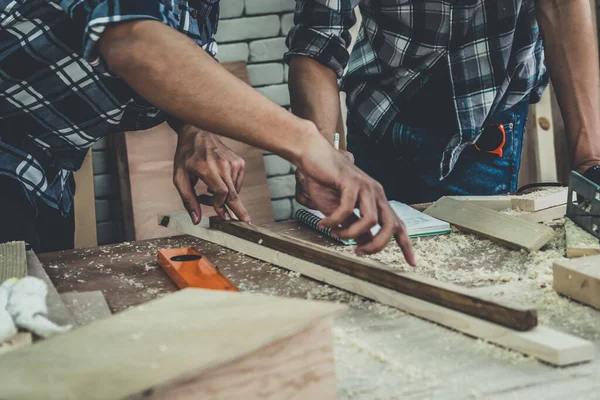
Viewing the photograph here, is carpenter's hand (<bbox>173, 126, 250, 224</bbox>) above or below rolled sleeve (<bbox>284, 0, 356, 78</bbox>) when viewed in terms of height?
below

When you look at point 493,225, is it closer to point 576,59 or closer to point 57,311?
point 576,59

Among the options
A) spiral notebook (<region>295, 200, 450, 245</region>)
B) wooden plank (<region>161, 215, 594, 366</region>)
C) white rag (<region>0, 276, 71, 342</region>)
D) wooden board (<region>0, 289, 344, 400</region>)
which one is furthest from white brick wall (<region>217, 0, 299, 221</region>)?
wooden board (<region>0, 289, 344, 400</region>)

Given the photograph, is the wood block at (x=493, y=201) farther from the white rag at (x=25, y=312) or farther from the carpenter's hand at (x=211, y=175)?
the white rag at (x=25, y=312)

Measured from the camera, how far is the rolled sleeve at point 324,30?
186 centimetres

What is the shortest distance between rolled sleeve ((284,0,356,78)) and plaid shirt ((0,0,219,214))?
0.87 ft

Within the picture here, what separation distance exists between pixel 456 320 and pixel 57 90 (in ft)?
3.45

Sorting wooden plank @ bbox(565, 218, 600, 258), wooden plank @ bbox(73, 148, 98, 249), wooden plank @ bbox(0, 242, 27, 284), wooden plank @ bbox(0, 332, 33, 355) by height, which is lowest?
wooden plank @ bbox(73, 148, 98, 249)

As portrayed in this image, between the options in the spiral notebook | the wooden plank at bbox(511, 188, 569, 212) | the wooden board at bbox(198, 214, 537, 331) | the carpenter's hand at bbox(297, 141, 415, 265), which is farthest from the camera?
the wooden plank at bbox(511, 188, 569, 212)

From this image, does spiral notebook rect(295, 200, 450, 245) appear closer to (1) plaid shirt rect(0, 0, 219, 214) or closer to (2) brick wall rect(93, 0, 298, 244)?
(1) plaid shirt rect(0, 0, 219, 214)

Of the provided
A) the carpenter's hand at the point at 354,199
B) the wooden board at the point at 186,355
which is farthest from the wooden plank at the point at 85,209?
the wooden board at the point at 186,355

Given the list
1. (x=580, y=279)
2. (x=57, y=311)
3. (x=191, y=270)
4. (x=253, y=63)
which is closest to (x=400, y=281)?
(x=580, y=279)

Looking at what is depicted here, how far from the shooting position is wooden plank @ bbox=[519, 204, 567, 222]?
65.8 inches

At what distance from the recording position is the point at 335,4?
1.85 meters

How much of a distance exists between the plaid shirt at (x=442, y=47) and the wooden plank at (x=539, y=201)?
28 cm
